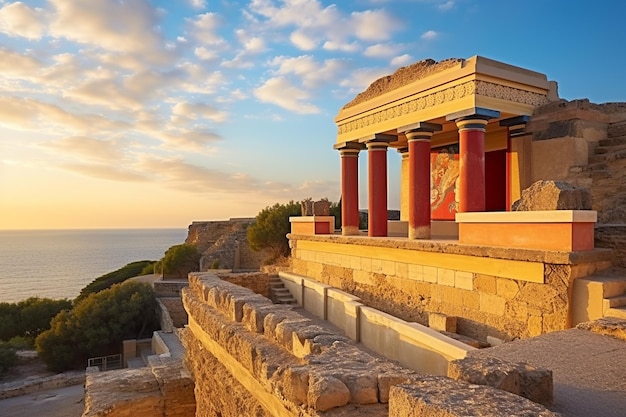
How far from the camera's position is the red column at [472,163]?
8836 millimetres

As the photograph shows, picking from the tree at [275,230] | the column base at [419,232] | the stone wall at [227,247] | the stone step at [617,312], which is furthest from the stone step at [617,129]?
the stone wall at [227,247]

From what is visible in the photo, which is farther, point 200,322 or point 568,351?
point 200,322

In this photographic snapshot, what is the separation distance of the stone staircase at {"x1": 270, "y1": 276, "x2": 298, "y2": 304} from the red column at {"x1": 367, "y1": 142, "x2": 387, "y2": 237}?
261 centimetres

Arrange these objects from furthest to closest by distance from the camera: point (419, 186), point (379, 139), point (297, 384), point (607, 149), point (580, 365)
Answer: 1. point (379, 139)
2. point (419, 186)
3. point (607, 149)
4. point (580, 365)
5. point (297, 384)

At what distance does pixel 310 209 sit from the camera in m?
13.3

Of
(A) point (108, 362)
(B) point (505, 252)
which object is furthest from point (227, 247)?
(B) point (505, 252)

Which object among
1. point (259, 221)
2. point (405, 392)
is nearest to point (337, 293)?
point (405, 392)

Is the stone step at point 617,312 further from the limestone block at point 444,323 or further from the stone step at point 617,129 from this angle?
the stone step at point 617,129

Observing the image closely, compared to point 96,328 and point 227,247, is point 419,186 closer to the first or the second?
point 96,328

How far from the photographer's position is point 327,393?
8.38 feet

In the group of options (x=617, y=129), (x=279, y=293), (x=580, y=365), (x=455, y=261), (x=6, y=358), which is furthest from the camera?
(x=6, y=358)

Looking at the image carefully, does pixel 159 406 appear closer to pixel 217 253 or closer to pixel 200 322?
pixel 200 322

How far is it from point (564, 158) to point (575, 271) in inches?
167

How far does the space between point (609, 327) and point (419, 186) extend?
590 centimetres
